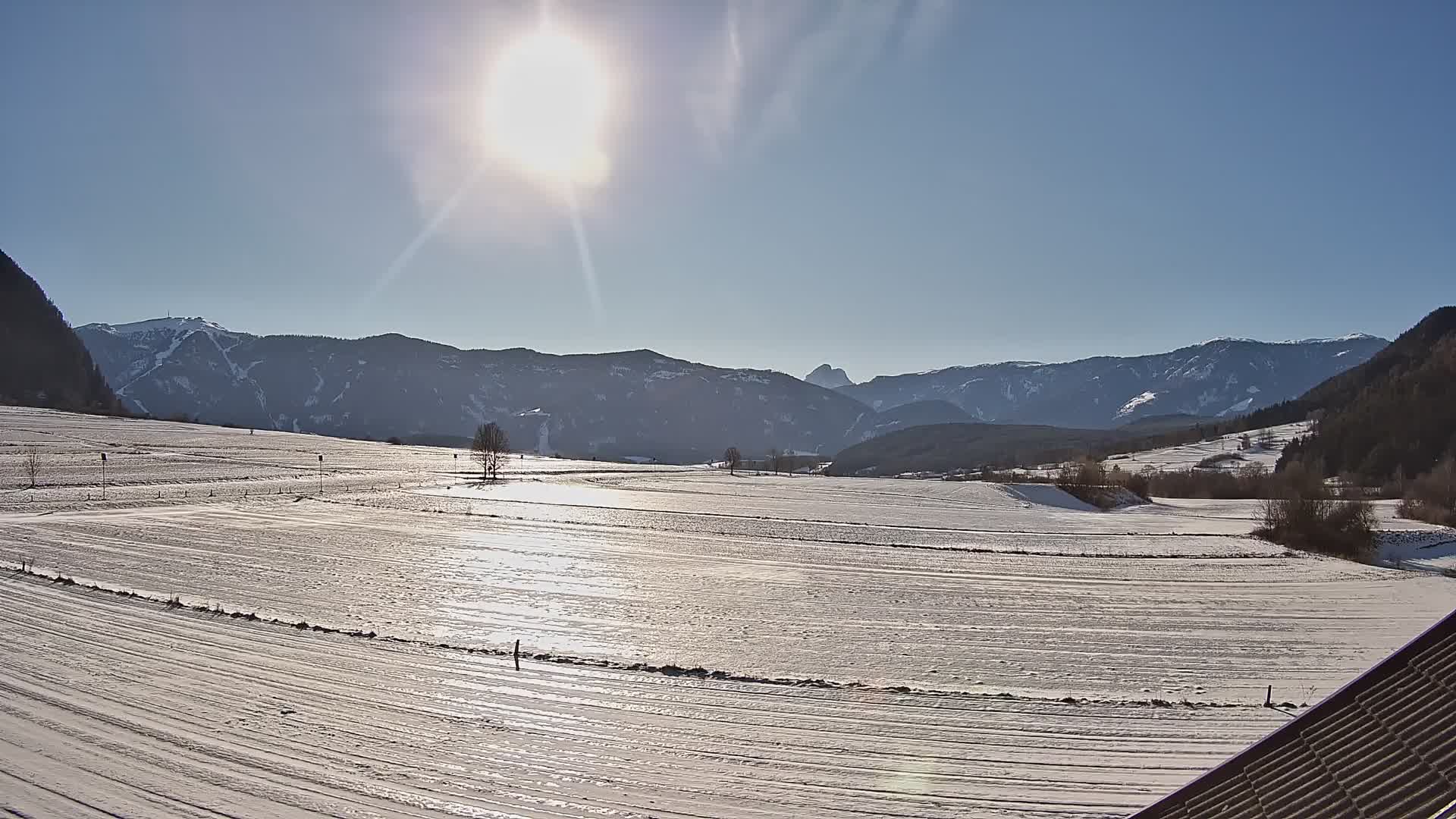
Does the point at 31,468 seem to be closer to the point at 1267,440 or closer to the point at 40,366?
the point at 40,366

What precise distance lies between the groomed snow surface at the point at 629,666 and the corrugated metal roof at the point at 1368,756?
7110 mm

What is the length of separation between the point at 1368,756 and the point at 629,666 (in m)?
14.8

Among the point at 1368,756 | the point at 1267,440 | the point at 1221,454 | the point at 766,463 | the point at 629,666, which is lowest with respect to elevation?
the point at 629,666

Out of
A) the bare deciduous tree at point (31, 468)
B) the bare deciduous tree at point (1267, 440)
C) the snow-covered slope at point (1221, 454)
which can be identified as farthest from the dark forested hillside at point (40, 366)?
the bare deciduous tree at point (1267, 440)

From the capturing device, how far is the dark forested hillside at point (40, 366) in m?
168

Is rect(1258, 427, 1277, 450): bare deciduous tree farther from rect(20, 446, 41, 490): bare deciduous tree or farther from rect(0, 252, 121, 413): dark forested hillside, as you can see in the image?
rect(0, 252, 121, 413): dark forested hillside

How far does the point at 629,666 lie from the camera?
1675 cm

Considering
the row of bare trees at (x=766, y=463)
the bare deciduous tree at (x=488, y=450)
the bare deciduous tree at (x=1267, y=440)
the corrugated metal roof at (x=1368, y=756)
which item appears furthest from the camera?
the bare deciduous tree at (x=1267, y=440)

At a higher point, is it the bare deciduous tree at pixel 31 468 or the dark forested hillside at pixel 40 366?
the dark forested hillside at pixel 40 366

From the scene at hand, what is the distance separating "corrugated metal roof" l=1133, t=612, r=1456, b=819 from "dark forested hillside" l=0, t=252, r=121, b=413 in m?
213

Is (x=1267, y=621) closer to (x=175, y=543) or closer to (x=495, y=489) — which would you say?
(x=175, y=543)

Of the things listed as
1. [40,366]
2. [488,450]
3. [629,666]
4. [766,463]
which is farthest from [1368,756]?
[40,366]

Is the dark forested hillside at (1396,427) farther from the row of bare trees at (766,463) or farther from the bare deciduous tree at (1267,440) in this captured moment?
the row of bare trees at (766,463)

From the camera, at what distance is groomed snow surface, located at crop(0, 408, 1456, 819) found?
10930 mm
